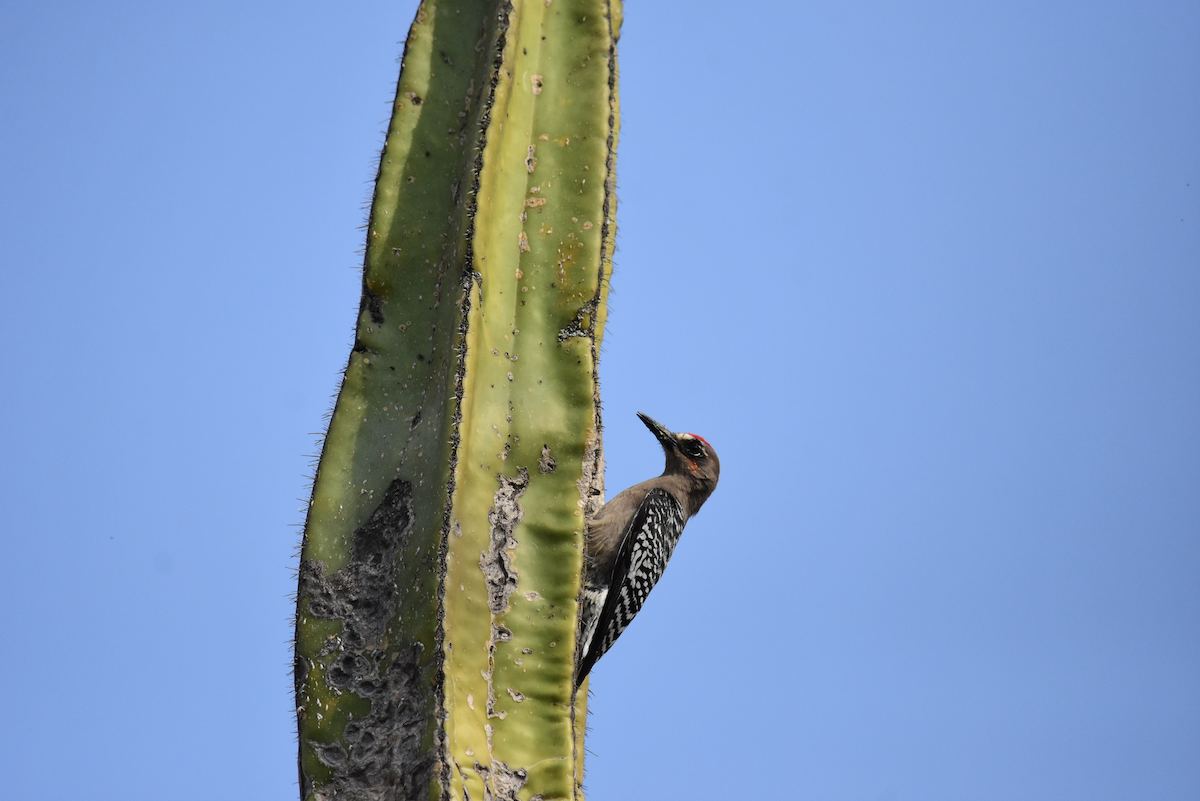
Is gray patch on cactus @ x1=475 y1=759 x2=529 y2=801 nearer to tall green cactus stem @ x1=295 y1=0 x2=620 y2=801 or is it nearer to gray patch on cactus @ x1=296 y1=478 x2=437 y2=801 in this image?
tall green cactus stem @ x1=295 y1=0 x2=620 y2=801

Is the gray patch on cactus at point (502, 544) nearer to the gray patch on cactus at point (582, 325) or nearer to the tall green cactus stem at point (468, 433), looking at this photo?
the tall green cactus stem at point (468, 433)

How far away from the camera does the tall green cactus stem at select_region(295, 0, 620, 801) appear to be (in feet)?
8.75

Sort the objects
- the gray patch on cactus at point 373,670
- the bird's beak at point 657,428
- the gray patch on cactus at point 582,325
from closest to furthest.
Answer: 1. the gray patch on cactus at point 373,670
2. the gray patch on cactus at point 582,325
3. the bird's beak at point 657,428

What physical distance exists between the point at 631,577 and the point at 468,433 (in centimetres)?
191

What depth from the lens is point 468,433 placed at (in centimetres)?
270

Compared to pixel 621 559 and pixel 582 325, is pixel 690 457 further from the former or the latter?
pixel 582 325

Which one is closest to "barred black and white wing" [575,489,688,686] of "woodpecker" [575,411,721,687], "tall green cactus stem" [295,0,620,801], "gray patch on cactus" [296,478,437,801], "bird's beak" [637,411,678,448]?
"woodpecker" [575,411,721,687]

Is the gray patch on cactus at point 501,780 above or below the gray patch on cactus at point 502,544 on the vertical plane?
below

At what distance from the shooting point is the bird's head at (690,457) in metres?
5.25

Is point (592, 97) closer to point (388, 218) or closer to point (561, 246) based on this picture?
point (561, 246)

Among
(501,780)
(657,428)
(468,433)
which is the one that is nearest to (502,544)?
(468,433)

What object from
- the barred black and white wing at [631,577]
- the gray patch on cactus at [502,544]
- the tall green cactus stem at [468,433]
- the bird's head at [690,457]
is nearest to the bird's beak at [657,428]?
the bird's head at [690,457]

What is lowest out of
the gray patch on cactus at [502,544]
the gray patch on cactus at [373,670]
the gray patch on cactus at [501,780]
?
the gray patch on cactus at [501,780]

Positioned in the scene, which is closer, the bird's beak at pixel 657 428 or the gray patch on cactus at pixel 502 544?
the gray patch on cactus at pixel 502 544
